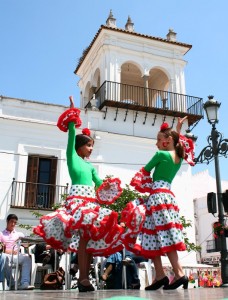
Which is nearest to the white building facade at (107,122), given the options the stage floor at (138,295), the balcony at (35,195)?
the balcony at (35,195)

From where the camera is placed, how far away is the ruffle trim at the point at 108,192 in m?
4.64

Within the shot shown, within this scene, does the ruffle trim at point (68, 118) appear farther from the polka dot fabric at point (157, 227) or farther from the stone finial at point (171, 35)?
the stone finial at point (171, 35)

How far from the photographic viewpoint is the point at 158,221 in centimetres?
420

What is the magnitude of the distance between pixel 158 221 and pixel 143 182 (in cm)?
54

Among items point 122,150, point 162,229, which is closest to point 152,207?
point 162,229

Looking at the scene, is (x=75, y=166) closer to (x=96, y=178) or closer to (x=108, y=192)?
(x=96, y=178)

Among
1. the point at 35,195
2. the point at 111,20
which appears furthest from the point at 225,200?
the point at 111,20

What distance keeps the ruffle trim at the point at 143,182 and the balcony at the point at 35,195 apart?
954cm

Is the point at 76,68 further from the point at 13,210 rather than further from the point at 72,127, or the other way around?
the point at 72,127

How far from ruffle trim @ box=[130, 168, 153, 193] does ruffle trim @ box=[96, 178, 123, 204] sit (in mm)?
292

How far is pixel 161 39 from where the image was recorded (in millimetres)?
18469

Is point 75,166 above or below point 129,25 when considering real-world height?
below

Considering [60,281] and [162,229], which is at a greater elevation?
[162,229]

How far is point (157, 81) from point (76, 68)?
4.53m
